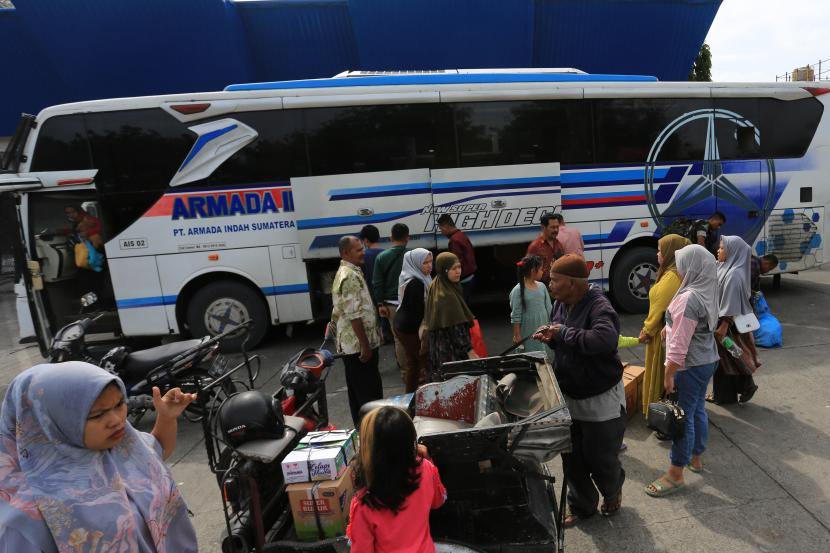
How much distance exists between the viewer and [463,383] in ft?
9.84

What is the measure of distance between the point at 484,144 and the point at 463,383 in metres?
4.82

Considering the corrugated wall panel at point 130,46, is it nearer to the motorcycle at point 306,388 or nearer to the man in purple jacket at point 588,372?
the motorcycle at point 306,388

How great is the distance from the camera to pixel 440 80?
7.02 m

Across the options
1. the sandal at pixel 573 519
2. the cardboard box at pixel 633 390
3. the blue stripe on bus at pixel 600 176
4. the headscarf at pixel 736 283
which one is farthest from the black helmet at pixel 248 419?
the blue stripe on bus at pixel 600 176

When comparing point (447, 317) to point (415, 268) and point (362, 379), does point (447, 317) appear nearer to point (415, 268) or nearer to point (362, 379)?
point (415, 268)

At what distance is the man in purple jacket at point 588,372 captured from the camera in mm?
2799

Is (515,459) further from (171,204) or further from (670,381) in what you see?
(171,204)

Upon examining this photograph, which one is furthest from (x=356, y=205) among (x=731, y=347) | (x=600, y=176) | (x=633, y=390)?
(x=731, y=347)

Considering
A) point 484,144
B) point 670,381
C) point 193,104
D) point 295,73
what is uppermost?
point 295,73

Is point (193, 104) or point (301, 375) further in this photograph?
point (193, 104)

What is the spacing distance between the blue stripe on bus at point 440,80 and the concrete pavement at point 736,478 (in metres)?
4.05

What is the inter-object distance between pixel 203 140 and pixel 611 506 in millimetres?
6280

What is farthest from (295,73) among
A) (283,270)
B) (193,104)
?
(283,270)

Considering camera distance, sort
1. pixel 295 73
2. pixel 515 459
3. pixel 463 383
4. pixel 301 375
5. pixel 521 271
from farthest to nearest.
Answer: pixel 295 73 < pixel 521 271 < pixel 301 375 < pixel 463 383 < pixel 515 459
